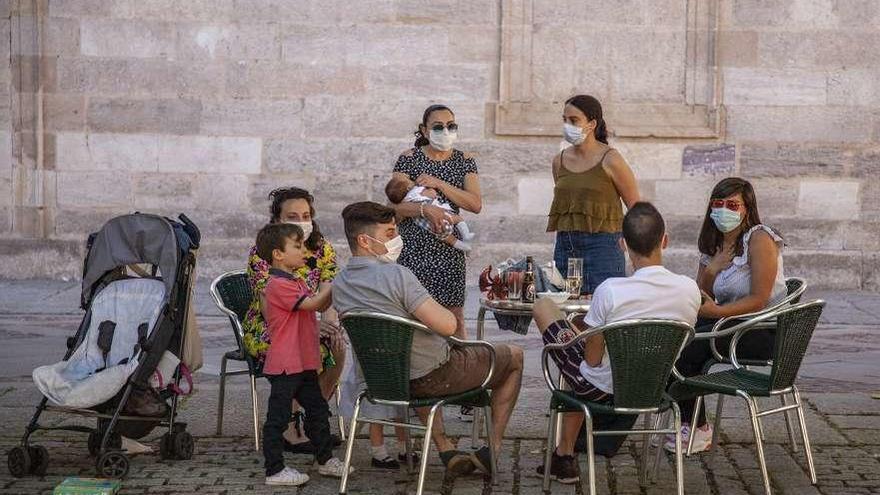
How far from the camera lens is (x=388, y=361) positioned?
569 cm

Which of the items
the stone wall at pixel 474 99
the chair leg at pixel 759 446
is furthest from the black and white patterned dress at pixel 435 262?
the stone wall at pixel 474 99

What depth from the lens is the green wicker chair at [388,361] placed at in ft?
18.4

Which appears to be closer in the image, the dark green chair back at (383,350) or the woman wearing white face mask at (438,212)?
the dark green chair back at (383,350)

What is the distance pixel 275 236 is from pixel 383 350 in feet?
2.89

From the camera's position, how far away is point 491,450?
5973 mm

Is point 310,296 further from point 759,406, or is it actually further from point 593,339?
point 759,406

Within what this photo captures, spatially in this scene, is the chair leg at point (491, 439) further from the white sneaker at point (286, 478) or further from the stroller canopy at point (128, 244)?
the stroller canopy at point (128, 244)

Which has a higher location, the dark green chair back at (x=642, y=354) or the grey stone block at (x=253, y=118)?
the grey stone block at (x=253, y=118)

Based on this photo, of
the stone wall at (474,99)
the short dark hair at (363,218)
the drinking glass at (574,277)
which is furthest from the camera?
the stone wall at (474,99)

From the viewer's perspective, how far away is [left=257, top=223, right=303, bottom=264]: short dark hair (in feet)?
20.5

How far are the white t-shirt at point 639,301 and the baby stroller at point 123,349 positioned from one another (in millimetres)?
1884

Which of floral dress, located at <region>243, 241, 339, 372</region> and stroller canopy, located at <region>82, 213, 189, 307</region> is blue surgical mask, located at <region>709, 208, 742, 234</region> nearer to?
floral dress, located at <region>243, 241, 339, 372</region>

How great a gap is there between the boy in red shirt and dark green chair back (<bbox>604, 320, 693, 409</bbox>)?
1270 mm

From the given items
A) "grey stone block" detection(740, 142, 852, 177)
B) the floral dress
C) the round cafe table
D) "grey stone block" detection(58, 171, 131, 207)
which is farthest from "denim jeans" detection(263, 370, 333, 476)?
"grey stone block" detection(740, 142, 852, 177)
